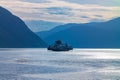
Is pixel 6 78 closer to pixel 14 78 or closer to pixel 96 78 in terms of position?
pixel 14 78

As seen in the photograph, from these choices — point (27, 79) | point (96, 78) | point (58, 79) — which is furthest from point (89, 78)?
point (27, 79)

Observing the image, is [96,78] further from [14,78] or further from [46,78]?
[14,78]

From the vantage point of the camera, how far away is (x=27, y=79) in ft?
257

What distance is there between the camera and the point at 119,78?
8012cm

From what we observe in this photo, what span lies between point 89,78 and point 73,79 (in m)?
3.55

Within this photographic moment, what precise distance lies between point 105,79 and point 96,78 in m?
2.47

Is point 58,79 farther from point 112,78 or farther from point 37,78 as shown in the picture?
point 112,78

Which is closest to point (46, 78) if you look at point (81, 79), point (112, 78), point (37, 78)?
point (37, 78)

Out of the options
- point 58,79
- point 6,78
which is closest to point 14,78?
point 6,78

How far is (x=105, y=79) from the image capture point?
259ft

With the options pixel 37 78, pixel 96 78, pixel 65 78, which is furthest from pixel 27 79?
pixel 96 78

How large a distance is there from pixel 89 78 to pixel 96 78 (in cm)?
142

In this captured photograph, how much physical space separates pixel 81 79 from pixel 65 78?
3.47 m

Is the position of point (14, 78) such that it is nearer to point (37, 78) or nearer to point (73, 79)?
point (37, 78)
